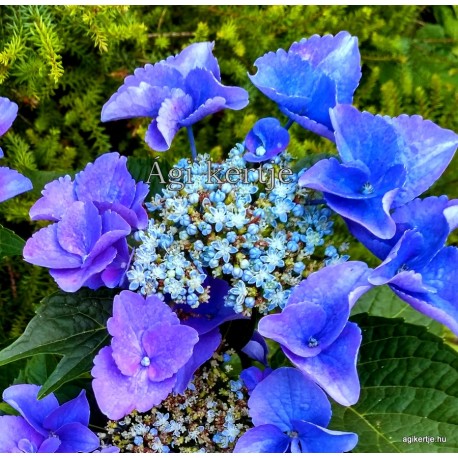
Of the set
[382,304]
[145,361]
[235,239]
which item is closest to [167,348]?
[145,361]

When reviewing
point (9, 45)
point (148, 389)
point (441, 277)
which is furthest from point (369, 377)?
point (9, 45)

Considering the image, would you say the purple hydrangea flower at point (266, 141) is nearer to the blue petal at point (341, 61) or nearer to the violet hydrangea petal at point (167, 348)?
the blue petal at point (341, 61)

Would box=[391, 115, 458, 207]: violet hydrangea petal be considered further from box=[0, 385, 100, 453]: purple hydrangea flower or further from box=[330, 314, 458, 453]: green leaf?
box=[0, 385, 100, 453]: purple hydrangea flower

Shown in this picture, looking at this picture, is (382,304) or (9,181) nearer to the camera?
(9,181)

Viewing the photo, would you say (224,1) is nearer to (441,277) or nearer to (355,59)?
(355,59)

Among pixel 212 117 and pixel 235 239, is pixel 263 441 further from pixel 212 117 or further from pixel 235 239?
pixel 212 117

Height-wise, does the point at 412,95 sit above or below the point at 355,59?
below
